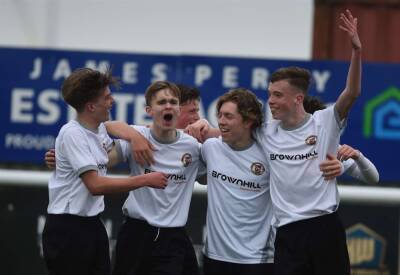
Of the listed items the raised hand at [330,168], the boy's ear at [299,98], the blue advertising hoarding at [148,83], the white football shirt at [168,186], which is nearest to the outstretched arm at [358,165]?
the raised hand at [330,168]

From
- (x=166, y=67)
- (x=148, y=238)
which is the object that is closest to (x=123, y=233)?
(x=148, y=238)

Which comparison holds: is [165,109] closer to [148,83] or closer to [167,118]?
[167,118]

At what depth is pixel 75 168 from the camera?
17.9ft

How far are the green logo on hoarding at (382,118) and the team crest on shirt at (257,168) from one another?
3303 millimetres

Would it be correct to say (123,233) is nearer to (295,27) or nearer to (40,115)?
(40,115)

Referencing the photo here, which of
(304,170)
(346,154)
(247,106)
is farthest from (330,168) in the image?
(247,106)

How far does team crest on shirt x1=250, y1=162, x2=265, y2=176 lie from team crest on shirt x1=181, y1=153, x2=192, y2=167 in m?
0.37

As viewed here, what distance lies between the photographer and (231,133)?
5.86 metres

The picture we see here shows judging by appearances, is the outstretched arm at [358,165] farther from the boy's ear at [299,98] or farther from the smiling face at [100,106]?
the smiling face at [100,106]

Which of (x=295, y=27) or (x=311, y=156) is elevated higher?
(x=295, y=27)

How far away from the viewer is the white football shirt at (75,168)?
5477 mm

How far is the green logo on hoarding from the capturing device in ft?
29.3

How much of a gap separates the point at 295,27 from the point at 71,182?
556 centimetres

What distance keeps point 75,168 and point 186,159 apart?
2.47 feet
